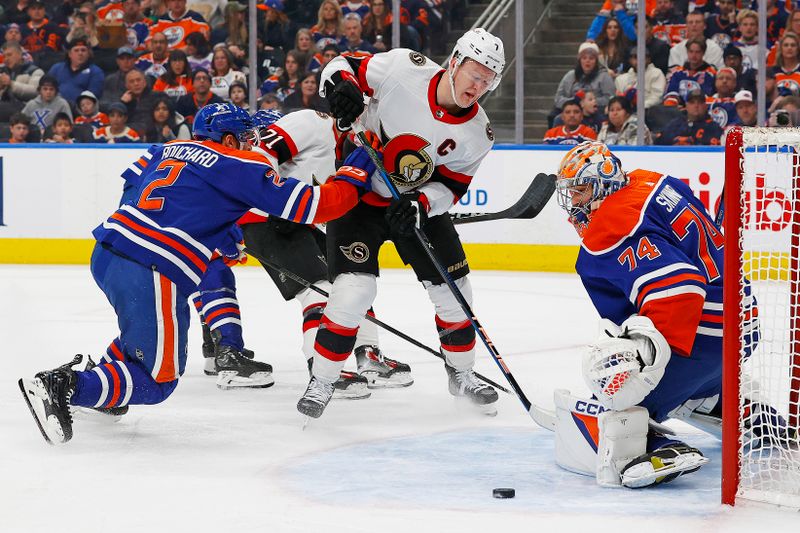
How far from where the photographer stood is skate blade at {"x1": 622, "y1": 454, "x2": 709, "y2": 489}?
8.17 ft

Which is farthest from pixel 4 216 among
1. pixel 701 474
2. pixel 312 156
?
pixel 701 474

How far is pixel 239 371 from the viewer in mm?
3789

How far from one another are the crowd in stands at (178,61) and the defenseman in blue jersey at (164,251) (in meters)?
4.15

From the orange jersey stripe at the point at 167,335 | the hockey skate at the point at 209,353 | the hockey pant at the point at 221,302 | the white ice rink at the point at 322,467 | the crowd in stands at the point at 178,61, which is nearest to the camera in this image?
the white ice rink at the point at 322,467

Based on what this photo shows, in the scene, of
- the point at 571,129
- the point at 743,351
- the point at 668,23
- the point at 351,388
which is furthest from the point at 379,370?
the point at 668,23

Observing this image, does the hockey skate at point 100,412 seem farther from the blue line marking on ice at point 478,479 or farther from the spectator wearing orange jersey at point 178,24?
the spectator wearing orange jersey at point 178,24

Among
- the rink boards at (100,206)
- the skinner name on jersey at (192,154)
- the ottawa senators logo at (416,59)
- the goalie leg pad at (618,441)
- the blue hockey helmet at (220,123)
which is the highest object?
the ottawa senators logo at (416,59)

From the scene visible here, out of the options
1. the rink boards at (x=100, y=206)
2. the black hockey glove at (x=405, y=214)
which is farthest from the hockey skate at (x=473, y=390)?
the rink boards at (x=100, y=206)

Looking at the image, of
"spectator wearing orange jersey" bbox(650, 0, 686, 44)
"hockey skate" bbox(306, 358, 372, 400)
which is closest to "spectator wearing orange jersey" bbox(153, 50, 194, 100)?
"spectator wearing orange jersey" bbox(650, 0, 686, 44)

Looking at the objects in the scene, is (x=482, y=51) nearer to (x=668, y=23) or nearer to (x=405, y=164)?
(x=405, y=164)

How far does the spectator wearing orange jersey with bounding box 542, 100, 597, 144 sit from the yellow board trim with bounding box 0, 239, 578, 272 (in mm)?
616

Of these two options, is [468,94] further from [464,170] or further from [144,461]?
[144,461]

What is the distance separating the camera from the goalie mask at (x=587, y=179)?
2.62 metres

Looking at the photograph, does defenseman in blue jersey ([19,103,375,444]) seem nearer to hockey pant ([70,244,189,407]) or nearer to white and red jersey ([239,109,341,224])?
hockey pant ([70,244,189,407])
